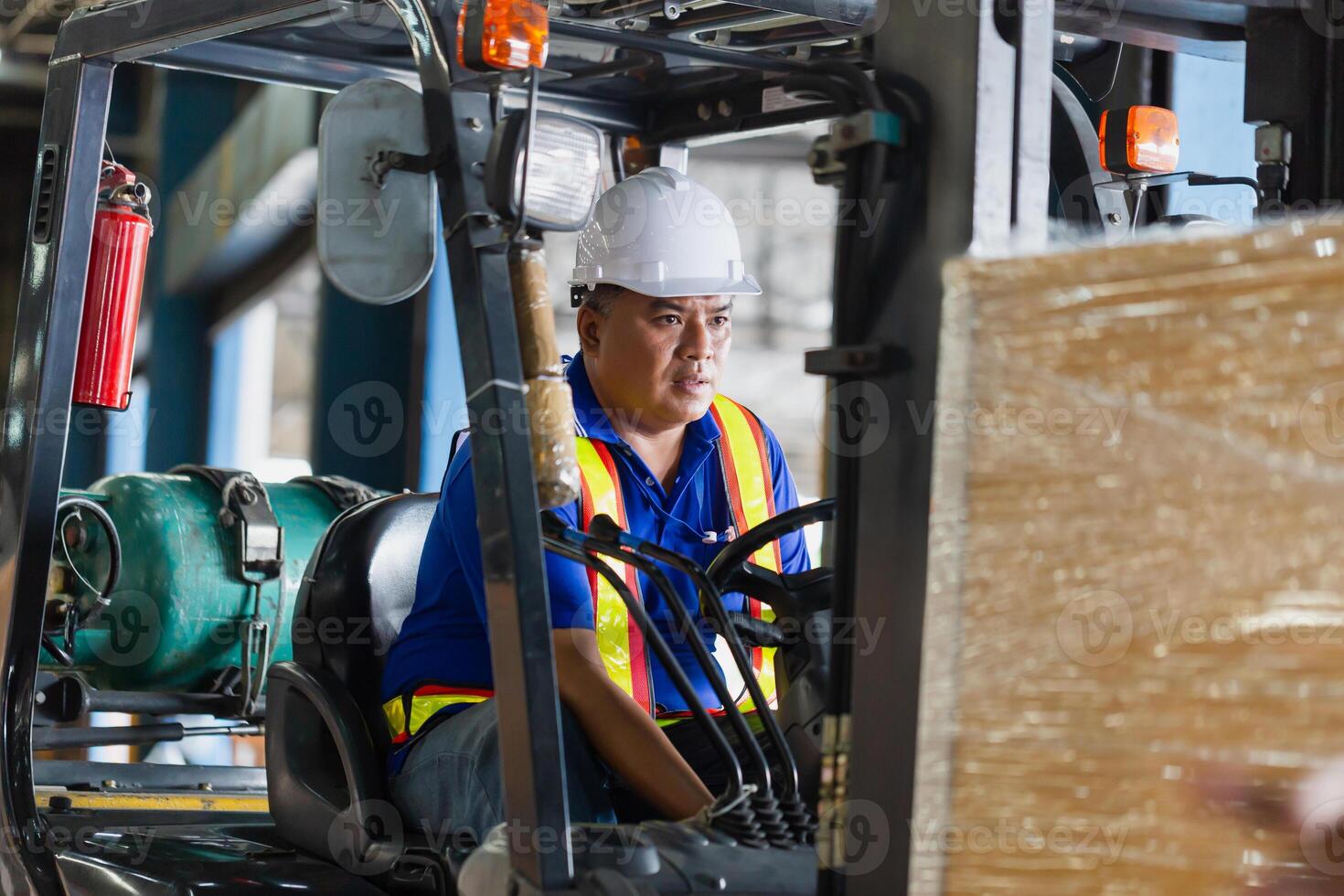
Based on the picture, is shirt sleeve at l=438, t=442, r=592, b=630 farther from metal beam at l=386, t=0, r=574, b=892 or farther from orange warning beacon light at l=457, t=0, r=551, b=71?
orange warning beacon light at l=457, t=0, r=551, b=71

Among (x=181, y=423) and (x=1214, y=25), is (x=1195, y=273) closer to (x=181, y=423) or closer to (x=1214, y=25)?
(x=1214, y=25)

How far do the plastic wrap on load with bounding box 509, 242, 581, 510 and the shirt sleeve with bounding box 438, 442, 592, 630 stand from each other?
627 millimetres

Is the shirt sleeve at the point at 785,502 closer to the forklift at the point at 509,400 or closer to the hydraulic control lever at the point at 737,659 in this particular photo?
the forklift at the point at 509,400

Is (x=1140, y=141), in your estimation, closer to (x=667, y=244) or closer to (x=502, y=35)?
(x=667, y=244)

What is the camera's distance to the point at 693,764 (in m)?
2.82

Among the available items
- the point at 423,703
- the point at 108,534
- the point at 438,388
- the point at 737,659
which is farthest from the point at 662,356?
the point at 438,388

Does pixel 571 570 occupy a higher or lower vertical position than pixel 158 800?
higher

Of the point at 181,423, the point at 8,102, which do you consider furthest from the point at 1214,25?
the point at 8,102

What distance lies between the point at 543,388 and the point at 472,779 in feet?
2.82

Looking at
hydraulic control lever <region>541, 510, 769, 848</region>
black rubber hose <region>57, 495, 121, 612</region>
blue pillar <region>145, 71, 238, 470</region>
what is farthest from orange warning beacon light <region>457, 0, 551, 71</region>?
blue pillar <region>145, 71, 238, 470</region>

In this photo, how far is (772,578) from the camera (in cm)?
248

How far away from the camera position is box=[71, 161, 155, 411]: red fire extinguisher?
9.51ft

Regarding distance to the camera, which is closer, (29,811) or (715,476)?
(29,811)

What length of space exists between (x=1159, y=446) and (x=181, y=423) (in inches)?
484
